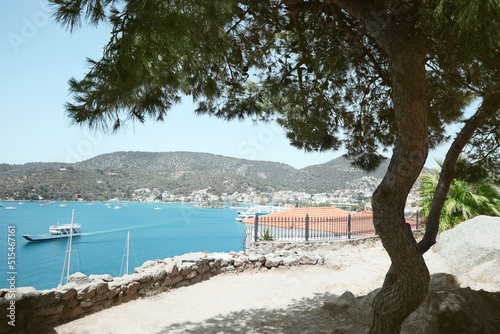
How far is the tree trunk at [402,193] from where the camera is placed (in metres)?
2.46

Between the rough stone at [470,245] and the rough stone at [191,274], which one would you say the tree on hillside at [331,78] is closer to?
the rough stone at [470,245]

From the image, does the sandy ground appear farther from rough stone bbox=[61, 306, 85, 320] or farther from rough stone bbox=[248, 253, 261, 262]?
rough stone bbox=[248, 253, 261, 262]

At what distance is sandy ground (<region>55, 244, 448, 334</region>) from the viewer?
455cm

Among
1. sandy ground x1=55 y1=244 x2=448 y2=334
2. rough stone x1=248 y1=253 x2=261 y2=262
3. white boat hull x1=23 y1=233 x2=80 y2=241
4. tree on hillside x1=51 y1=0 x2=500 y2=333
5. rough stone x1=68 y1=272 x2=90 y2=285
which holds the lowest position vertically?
white boat hull x1=23 y1=233 x2=80 y2=241

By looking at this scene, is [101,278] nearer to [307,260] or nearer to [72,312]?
[72,312]

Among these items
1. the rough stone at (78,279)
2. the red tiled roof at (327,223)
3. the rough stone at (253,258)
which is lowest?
the rough stone at (253,258)

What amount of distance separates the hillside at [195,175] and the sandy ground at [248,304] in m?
24.2

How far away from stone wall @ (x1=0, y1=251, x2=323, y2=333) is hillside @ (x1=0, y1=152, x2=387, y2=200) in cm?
2328

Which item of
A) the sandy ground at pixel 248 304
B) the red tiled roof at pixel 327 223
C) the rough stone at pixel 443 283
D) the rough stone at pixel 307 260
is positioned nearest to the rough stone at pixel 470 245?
the sandy ground at pixel 248 304

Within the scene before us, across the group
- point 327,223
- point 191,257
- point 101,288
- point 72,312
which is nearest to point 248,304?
point 191,257

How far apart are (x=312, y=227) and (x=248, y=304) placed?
683cm

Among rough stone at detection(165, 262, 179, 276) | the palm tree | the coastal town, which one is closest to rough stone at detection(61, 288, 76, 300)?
rough stone at detection(165, 262, 179, 276)

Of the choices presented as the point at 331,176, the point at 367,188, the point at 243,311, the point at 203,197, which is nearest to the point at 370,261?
the point at 243,311

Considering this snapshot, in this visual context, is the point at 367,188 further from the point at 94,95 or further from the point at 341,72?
the point at 94,95
